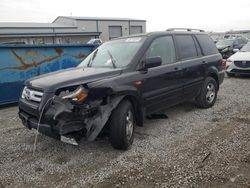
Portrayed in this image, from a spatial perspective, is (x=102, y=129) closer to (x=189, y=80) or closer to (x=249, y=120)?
(x=189, y=80)

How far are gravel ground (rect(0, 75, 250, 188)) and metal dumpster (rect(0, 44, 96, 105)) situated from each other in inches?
71.6

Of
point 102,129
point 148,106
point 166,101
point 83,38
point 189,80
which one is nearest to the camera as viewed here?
point 102,129

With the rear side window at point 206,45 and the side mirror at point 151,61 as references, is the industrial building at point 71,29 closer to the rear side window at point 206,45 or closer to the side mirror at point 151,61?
the rear side window at point 206,45

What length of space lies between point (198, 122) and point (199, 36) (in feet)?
6.94

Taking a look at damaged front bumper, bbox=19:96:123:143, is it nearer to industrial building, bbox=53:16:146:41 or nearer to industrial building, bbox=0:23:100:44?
industrial building, bbox=0:23:100:44

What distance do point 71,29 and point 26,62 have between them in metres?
34.5

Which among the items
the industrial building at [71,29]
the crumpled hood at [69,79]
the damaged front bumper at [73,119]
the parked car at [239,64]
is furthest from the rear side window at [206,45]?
the industrial building at [71,29]

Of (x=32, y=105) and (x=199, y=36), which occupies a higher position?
(x=199, y=36)

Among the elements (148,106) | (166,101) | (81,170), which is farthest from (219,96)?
(81,170)

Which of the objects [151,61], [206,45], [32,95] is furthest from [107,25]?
[32,95]

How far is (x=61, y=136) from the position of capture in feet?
12.9

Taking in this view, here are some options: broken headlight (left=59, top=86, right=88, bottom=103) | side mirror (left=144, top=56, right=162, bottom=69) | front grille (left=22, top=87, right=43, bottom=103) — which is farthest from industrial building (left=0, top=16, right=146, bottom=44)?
broken headlight (left=59, top=86, right=88, bottom=103)

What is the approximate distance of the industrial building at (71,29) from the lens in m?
34.2

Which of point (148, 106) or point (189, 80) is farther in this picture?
point (189, 80)
